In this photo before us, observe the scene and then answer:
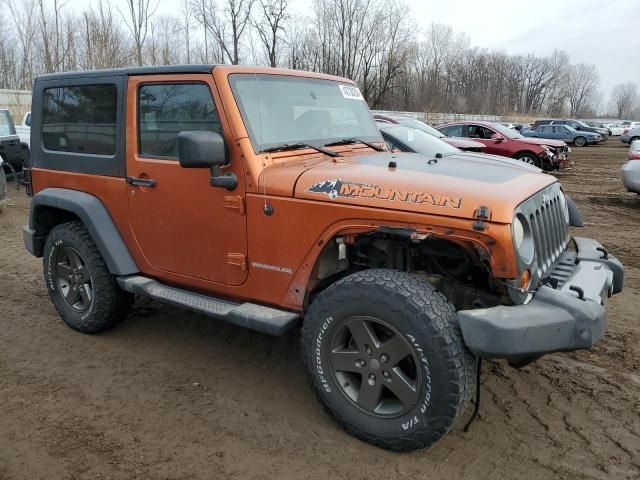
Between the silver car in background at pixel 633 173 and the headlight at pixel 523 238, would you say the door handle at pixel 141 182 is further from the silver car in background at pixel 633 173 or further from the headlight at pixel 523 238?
the silver car in background at pixel 633 173

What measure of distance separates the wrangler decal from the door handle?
1.27 metres

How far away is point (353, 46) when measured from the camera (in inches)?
1645

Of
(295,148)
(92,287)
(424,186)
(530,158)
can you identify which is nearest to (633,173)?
(530,158)

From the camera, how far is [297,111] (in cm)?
361

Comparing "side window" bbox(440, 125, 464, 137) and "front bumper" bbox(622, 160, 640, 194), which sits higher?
"side window" bbox(440, 125, 464, 137)

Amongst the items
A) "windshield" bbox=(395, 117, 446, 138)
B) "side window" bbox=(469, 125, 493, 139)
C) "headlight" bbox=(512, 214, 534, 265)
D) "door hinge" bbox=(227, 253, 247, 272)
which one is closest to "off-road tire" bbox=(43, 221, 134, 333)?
"door hinge" bbox=(227, 253, 247, 272)

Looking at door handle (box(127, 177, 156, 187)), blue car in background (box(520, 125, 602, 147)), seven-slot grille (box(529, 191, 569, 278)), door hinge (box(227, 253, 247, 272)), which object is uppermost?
blue car in background (box(520, 125, 602, 147))

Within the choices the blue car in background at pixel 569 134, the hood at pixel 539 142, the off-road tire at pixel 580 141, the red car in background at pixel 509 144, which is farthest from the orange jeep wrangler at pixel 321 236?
the off-road tire at pixel 580 141

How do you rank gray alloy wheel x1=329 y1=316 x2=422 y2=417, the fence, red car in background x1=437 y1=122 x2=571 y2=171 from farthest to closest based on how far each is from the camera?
the fence
red car in background x1=437 y1=122 x2=571 y2=171
gray alloy wheel x1=329 y1=316 x2=422 y2=417

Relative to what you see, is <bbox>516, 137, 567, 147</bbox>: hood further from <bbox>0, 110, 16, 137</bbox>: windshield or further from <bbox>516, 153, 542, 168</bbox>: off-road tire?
<bbox>0, 110, 16, 137</bbox>: windshield

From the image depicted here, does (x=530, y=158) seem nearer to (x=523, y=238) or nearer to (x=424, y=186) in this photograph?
(x=523, y=238)

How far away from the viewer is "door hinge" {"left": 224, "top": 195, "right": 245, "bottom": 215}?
3.23 m

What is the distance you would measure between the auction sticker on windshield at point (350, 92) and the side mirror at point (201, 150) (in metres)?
1.34

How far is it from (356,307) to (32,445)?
1.92 m
